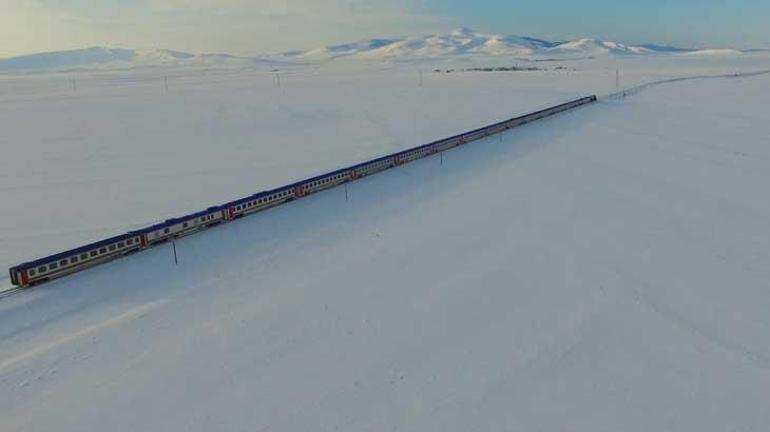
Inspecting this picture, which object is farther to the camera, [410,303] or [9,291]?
[9,291]

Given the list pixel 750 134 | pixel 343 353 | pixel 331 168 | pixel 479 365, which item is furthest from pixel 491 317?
pixel 750 134

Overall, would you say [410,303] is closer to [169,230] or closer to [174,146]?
[169,230]

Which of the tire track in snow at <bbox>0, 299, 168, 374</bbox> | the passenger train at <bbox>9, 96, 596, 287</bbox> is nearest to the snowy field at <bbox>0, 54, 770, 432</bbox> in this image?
the tire track in snow at <bbox>0, 299, 168, 374</bbox>

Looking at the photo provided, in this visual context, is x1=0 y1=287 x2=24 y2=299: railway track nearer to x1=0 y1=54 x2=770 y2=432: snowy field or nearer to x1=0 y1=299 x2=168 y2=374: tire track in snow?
x1=0 y1=54 x2=770 y2=432: snowy field

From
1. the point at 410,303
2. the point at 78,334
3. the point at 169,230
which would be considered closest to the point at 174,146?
the point at 169,230

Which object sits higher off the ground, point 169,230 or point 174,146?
point 174,146

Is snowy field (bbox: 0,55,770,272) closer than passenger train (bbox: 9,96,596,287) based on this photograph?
No

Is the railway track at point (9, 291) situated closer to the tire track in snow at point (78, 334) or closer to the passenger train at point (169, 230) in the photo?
the passenger train at point (169, 230)

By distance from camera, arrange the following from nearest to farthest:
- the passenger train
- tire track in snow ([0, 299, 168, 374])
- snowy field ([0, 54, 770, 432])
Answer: snowy field ([0, 54, 770, 432]) < tire track in snow ([0, 299, 168, 374]) < the passenger train

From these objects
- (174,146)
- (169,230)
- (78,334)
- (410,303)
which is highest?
(174,146)
